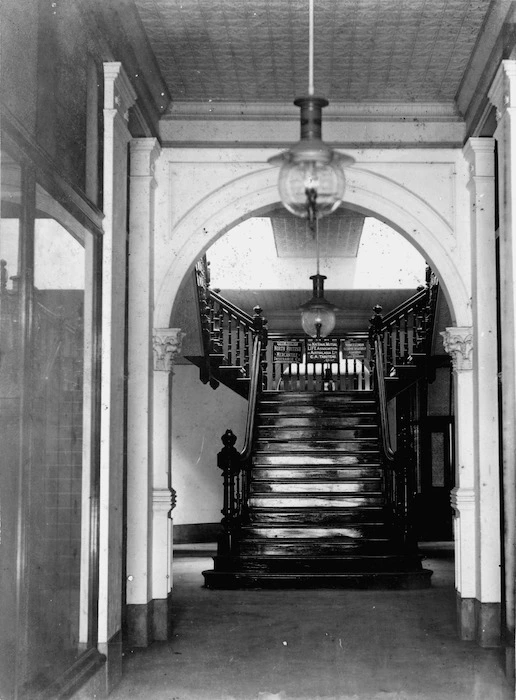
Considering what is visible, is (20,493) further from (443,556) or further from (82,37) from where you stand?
(443,556)

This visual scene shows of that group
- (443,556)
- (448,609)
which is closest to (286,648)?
(448,609)

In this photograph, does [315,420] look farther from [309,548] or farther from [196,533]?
[196,533]

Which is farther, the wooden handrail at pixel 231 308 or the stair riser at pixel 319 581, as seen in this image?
the wooden handrail at pixel 231 308

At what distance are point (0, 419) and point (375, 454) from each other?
8254mm

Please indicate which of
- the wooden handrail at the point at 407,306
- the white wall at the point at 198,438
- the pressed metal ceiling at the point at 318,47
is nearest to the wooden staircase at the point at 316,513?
the wooden handrail at the point at 407,306

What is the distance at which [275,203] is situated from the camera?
7699mm

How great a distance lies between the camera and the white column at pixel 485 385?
271 inches

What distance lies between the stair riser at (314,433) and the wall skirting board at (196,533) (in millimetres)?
3093

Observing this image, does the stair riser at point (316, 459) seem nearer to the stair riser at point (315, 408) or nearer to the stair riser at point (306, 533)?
the stair riser at point (315, 408)

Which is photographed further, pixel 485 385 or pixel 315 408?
pixel 315 408

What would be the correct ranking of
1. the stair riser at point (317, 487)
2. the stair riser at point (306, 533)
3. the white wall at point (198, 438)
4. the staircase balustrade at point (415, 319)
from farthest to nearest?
the white wall at point (198, 438) < the staircase balustrade at point (415, 319) < the stair riser at point (317, 487) < the stair riser at point (306, 533)

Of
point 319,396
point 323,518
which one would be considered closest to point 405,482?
point 323,518

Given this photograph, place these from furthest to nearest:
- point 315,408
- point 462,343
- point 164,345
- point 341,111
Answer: point 315,408, point 341,111, point 164,345, point 462,343

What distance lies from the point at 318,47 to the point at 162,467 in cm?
361
